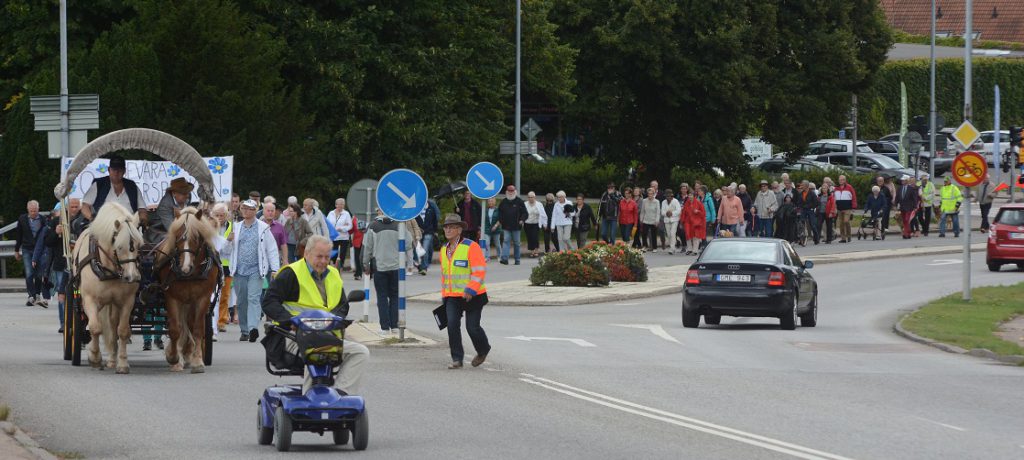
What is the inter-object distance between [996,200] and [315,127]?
33.1 m

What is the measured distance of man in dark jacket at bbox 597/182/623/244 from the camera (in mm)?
44719

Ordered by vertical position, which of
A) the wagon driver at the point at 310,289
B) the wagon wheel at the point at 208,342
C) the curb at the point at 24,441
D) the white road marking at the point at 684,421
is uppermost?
the wagon driver at the point at 310,289

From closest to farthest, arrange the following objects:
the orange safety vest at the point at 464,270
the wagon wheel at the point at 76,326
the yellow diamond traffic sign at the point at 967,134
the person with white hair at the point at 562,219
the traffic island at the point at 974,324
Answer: the wagon wheel at the point at 76,326 < the orange safety vest at the point at 464,270 < the traffic island at the point at 974,324 < the yellow diamond traffic sign at the point at 967,134 < the person with white hair at the point at 562,219

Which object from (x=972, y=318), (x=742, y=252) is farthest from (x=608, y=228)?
(x=742, y=252)

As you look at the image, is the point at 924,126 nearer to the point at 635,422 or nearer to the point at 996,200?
the point at 996,200

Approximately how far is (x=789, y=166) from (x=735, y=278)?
46095mm

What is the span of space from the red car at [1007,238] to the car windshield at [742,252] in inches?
540

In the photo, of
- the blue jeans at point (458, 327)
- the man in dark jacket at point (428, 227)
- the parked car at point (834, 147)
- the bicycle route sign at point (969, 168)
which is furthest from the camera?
the parked car at point (834, 147)

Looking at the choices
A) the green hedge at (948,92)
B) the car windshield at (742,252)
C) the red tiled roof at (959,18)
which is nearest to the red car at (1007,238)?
the car windshield at (742,252)

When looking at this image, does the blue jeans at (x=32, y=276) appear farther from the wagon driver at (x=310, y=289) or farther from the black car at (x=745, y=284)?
the wagon driver at (x=310, y=289)

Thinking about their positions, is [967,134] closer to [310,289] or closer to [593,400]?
[593,400]

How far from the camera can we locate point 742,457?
11.8 m

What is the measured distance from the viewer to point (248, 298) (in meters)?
21.9

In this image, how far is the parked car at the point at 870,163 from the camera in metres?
71.1
